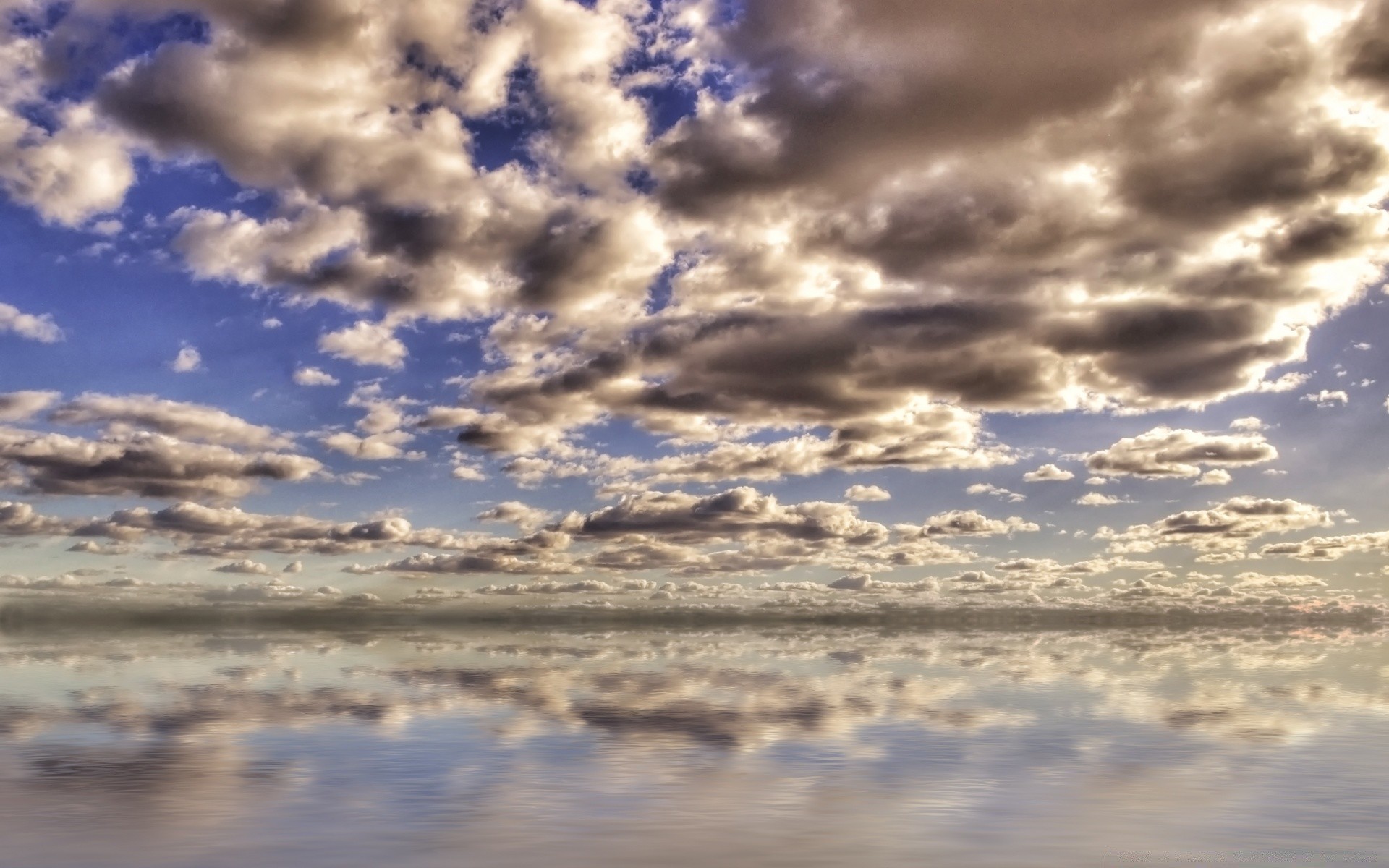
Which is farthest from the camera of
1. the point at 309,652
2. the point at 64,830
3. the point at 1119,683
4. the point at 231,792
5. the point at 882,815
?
the point at 309,652

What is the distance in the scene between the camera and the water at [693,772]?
18688 millimetres

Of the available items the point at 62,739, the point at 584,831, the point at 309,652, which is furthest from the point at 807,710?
the point at 309,652

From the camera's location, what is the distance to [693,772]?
86.1 ft

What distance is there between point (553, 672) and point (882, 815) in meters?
42.8

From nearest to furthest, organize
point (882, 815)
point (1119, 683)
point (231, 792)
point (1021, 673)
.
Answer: point (882, 815) → point (231, 792) → point (1119, 683) → point (1021, 673)

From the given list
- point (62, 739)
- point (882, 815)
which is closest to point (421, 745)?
point (62, 739)

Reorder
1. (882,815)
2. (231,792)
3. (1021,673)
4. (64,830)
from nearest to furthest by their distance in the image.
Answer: (64,830)
(882,815)
(231,792)
(1021,673)

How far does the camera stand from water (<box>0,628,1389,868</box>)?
736 inches

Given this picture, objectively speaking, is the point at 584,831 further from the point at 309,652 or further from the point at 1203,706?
the point at 309,652

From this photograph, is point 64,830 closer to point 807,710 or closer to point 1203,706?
point 807,710

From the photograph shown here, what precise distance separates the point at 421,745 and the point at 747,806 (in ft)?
39.8

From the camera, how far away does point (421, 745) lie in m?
30.3

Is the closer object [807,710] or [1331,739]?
[1331,739]

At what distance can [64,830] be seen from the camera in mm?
19797
